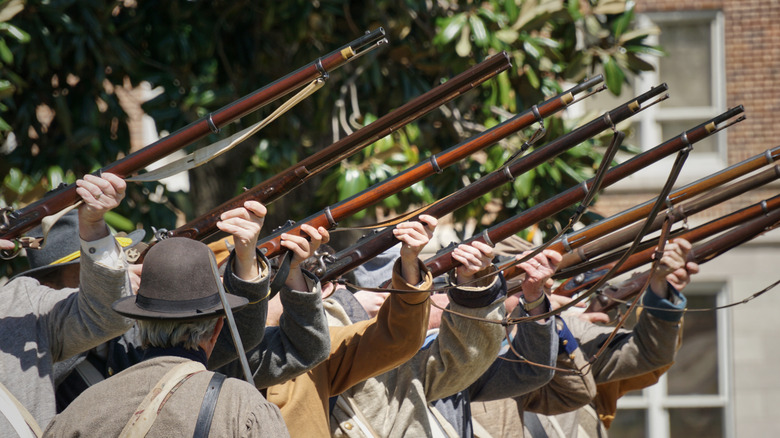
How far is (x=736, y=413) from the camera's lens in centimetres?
1077

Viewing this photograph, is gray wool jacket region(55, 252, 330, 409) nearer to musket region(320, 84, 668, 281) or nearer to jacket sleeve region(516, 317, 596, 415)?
musket region(320, 84, 668, 281)

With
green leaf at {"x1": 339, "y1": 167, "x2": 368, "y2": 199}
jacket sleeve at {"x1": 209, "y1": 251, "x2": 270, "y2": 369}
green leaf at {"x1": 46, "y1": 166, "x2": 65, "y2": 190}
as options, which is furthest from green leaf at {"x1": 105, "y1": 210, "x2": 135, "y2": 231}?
jacket sleeve at {"x1": 209, "y1": 251, "x2": 270, "y2": 369}

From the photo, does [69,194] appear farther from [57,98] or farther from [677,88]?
[677,88]

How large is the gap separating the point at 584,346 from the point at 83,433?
3231mm

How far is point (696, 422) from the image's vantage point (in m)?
11.2

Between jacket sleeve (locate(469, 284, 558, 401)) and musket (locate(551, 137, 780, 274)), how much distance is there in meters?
0.37

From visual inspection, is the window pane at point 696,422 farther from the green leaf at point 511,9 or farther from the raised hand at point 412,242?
the raised hand at point 412,242

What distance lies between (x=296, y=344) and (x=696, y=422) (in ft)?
29.0

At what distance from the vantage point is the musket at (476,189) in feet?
12.1

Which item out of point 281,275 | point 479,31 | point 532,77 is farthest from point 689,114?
point 281,275

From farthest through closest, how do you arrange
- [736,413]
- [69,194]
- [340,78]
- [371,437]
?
[736,413], [340,78], [371,437], [69,194]

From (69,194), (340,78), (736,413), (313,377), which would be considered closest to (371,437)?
(313,377)

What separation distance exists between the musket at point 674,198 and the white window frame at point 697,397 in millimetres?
7263

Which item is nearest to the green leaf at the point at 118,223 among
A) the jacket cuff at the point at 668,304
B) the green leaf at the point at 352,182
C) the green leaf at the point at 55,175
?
the green leaf at the point at 55,175
